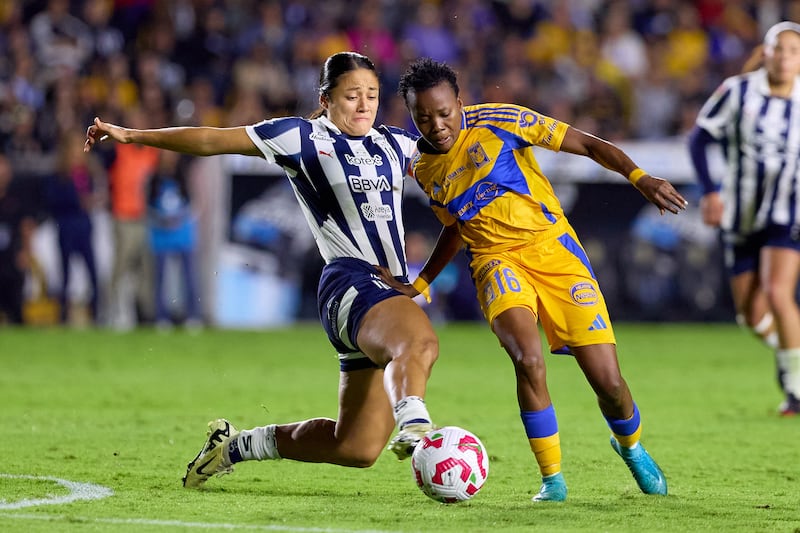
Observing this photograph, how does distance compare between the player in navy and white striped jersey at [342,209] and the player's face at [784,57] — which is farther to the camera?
the player's face at [784,57]

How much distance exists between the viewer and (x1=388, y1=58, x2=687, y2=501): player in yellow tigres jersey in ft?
18.4

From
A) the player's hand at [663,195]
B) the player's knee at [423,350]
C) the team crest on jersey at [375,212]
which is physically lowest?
the player's knee at [423,350]

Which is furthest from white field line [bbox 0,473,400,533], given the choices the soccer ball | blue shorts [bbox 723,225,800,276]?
blue shorts [bbox 723,225,800,276]

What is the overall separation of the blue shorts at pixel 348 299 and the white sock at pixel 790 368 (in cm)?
420

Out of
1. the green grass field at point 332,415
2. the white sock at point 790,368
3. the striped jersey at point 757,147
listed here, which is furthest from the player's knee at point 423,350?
the striped jersey at point 757,147

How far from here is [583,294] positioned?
5727 mm

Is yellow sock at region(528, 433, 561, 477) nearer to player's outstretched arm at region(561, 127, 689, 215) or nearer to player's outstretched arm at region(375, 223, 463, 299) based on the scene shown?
player's outstretched arm at region(375, 223, 463, 299)

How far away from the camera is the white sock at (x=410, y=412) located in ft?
15.5

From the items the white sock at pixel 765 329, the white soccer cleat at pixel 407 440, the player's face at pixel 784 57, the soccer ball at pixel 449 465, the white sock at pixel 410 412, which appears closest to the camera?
the white soccer cleat at pixel 407 440

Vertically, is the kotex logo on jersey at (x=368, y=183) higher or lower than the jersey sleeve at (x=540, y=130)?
lower

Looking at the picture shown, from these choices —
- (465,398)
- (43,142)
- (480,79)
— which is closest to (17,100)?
(43,142)

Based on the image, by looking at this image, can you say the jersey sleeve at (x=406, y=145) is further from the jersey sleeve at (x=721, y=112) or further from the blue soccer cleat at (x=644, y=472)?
the jersey sleeve at (x=721, y=112)

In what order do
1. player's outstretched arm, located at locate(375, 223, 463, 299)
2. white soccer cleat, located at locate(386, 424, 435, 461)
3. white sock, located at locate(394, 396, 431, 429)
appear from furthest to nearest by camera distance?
player's outstretched arm, located at locate(375, 223, 463, 299) < white sock, located at locate(394, 396, 431, 429) < white soccer cleat, located at locate(386, 424, 435, 461)

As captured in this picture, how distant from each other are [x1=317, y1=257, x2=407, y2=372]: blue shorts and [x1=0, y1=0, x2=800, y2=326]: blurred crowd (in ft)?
32.6
